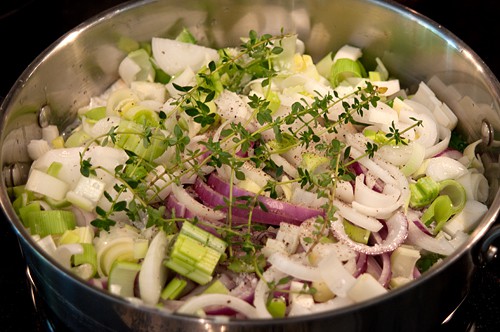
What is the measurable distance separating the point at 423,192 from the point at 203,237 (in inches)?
18.9

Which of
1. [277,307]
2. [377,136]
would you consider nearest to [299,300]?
[277,307]

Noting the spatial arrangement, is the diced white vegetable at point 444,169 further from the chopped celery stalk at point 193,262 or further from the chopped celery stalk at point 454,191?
the chopped celery stalk at point 193,262

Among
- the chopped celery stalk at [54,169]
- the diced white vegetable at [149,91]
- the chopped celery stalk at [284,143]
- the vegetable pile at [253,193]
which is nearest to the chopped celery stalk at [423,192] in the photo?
the vegetable pile at [253,193]

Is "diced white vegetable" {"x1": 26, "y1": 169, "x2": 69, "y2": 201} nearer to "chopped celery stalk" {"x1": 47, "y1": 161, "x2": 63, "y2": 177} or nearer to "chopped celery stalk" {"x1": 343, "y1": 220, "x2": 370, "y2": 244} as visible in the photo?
"chopped celery stalk" {"x1": 47, "y1": 161, "x2": 63, "y2": 177}

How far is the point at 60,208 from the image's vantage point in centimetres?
144

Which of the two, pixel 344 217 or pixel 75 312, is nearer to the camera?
pixel 75 312

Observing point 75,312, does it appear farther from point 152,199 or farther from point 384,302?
point 384,302

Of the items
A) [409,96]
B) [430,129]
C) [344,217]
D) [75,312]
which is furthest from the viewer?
[409,96]

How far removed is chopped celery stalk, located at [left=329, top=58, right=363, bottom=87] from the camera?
5.57 ft

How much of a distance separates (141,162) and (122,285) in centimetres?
26

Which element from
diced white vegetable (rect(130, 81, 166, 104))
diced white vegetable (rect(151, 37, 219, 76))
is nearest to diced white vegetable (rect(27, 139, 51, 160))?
diced white vegetable (rect(130, 81, 166, 104))

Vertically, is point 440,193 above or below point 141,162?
below

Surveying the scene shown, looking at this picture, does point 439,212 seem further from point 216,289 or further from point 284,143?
point 216,289

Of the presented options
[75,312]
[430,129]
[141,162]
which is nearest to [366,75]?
[430,129]
